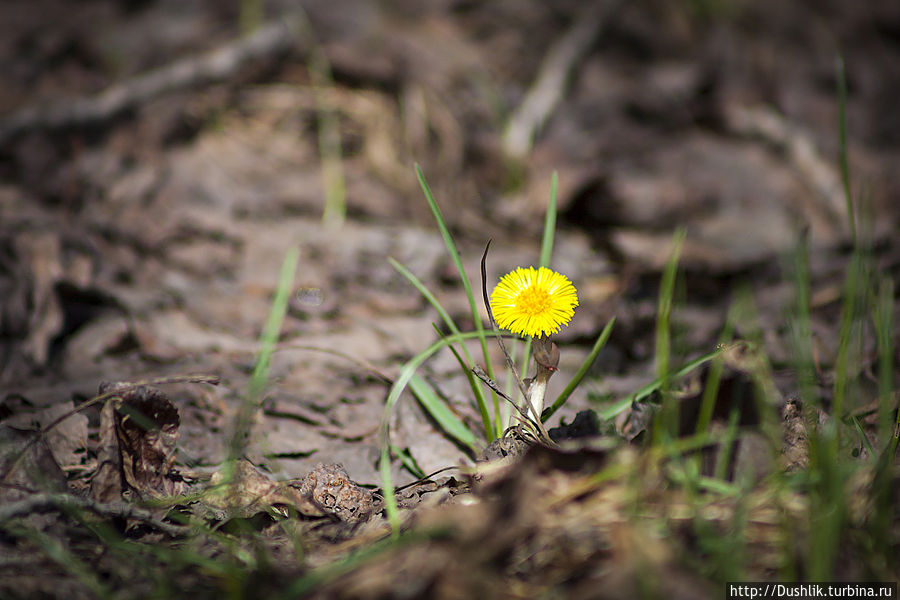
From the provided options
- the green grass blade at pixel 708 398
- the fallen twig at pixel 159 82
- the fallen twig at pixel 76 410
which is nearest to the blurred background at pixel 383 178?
the fallen twig at pixel 159 82

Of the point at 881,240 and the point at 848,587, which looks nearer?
the point at 848,587

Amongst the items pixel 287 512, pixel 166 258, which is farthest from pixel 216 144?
pixel 287 512

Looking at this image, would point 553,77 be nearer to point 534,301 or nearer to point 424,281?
point 424,281

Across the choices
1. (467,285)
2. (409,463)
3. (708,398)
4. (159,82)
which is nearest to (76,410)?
(409,463)

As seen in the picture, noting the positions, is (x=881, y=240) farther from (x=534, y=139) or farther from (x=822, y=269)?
(x=534, y=139)

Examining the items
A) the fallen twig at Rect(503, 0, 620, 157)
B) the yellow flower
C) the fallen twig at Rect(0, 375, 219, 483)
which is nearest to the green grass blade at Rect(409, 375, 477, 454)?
the yellow flower
